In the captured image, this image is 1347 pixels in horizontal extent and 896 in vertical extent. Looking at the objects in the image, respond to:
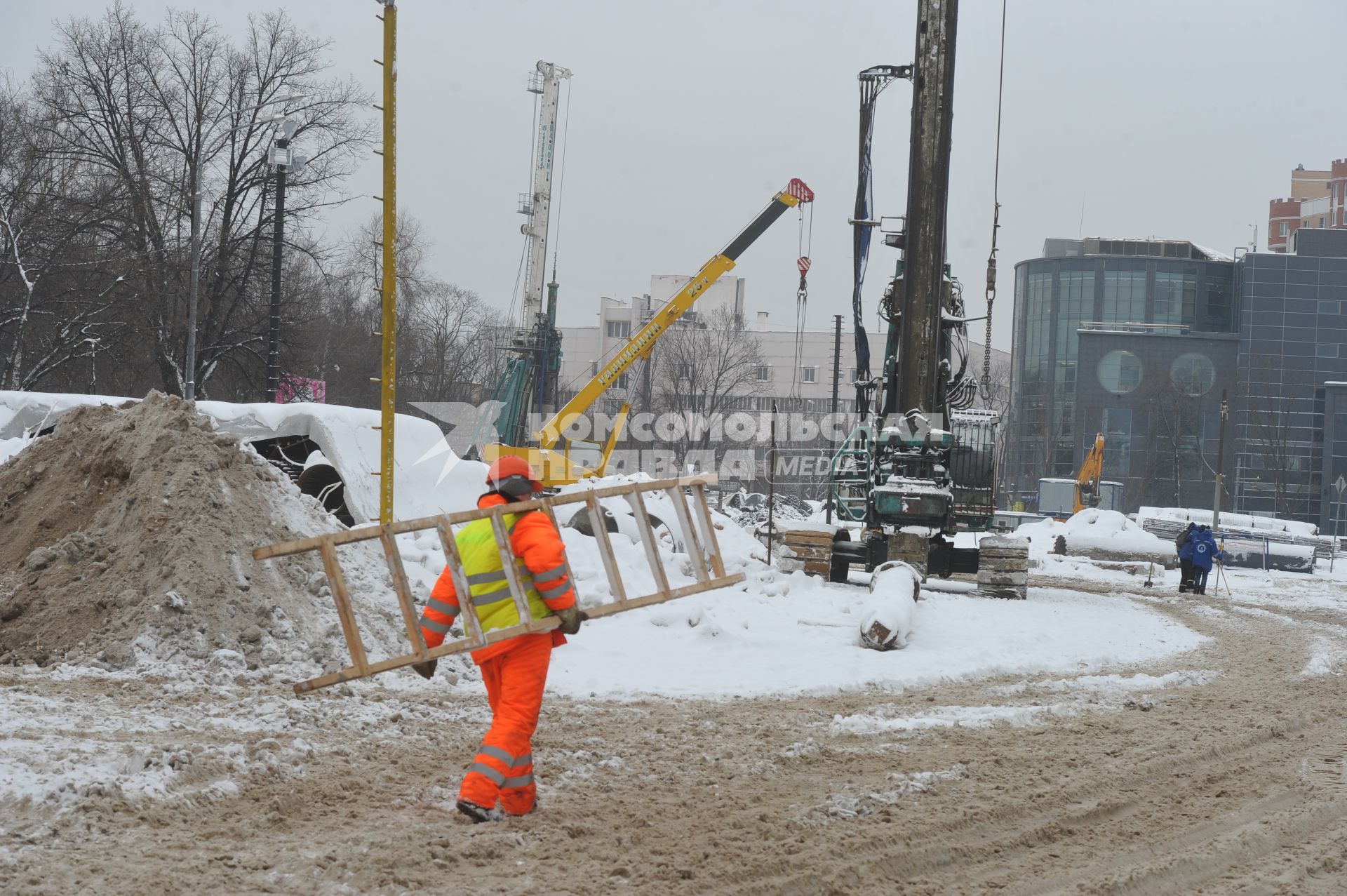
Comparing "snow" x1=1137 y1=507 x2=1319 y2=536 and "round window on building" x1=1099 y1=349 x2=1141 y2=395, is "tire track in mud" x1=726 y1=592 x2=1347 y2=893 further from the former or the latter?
"round window on building" x1=1099 y1=349 x2=1141 y2=395

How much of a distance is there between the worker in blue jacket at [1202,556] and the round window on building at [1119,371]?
63804 millimetres

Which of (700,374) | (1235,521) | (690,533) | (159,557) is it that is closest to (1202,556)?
(1235,521)

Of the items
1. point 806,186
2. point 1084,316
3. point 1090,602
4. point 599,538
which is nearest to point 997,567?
point 1090,602

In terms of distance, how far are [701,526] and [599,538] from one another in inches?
33.0

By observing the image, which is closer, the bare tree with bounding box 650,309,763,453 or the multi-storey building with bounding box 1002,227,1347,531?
the bare tree with bounding box 650,309,763,453

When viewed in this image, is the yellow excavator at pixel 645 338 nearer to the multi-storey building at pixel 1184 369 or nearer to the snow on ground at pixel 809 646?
the snow on ground at pixel 809 646

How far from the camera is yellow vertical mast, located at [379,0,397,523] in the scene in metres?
10.6

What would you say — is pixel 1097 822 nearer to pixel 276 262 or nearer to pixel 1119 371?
pixel 276 262

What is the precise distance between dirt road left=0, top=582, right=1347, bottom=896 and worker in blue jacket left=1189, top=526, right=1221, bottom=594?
14810mm

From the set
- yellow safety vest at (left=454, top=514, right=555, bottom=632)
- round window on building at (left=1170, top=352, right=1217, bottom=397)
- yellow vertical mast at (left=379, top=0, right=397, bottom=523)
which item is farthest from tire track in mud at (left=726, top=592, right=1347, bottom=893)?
round window on building at (left=1170, top=352, right=1217, bottom=397)

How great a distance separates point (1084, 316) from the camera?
8925 centimetres

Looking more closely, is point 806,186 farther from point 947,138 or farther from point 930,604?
point 930,604

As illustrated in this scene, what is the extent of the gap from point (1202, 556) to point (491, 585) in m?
20.9

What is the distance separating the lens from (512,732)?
6.14 metres
